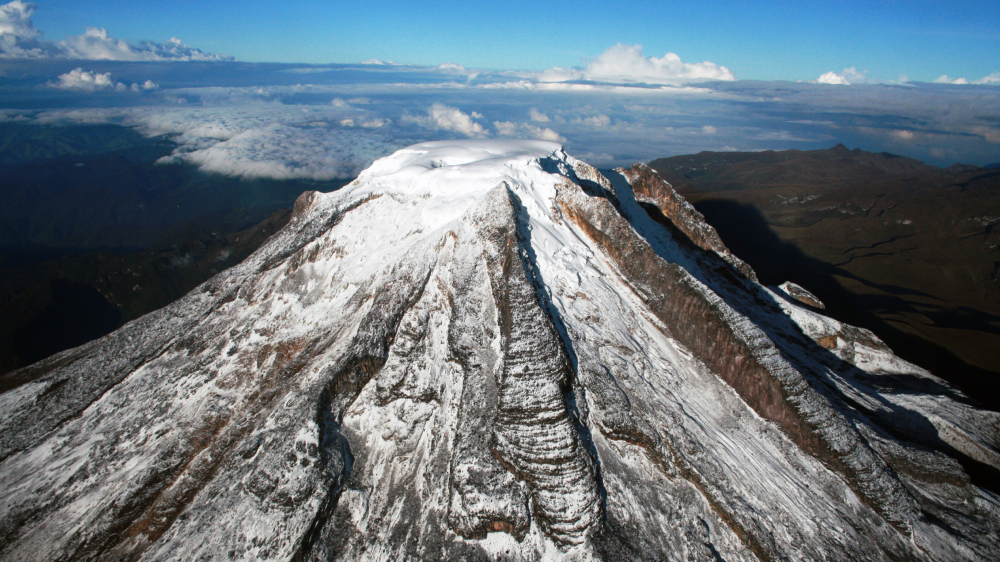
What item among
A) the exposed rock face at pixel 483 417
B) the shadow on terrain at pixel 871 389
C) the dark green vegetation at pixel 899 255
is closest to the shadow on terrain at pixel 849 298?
the dark green vegetation at pixel 899 255

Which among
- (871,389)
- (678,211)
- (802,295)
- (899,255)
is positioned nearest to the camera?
(871,389)

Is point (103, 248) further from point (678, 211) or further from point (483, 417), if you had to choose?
point (678, 211)

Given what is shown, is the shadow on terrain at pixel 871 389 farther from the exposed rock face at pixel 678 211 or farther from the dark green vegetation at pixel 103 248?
the dark green vegetation at pixel 103 248

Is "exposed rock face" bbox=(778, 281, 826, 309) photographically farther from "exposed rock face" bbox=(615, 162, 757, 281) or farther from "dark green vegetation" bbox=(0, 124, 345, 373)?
"dark green vegetation" bbox=(0, 124, 345, 373)

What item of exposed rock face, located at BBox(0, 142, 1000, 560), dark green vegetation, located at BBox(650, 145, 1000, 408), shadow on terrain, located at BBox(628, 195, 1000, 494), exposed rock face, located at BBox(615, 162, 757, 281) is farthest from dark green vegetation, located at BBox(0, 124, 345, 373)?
dark green vegetation, located at BBox(650, 145, 1000, 408)

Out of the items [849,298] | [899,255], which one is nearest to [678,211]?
[849,298]

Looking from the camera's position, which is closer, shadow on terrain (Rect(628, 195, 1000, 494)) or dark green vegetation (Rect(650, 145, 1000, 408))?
shadow on terrain (Rect(628, 195, 1000, 494))
